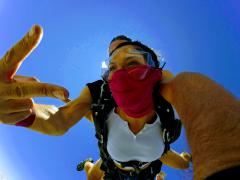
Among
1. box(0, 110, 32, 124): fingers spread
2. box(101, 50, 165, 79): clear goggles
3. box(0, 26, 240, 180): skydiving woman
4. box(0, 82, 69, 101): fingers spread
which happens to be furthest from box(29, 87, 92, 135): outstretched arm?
box(0, 82, 69, 101): fingers spread

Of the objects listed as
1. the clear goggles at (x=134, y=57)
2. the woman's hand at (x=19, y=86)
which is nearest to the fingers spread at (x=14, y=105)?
the woman's hand at (x=19, y=86)

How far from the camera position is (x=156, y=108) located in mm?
1817

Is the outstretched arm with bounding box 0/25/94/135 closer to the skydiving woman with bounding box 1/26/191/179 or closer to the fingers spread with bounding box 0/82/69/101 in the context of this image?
the fingers spread with bounding box 0/82/69/101

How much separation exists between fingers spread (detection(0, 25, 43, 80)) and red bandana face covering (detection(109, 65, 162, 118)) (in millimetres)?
507

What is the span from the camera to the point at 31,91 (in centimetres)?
123

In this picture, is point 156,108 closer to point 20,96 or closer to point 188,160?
point 20,96

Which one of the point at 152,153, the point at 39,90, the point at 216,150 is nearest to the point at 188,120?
the point at 216,150

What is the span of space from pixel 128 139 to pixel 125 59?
542mm

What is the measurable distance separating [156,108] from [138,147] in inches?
12.6

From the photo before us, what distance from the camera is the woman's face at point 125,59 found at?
5.76 ft

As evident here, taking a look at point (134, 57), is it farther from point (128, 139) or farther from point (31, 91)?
point (31, 91)

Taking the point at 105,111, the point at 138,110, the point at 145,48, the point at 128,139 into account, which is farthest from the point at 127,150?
the point at 145,48

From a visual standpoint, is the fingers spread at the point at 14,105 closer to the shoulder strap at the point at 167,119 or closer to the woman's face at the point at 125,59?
the woman's face at the point at 125,59

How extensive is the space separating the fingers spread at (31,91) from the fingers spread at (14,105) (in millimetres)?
43
